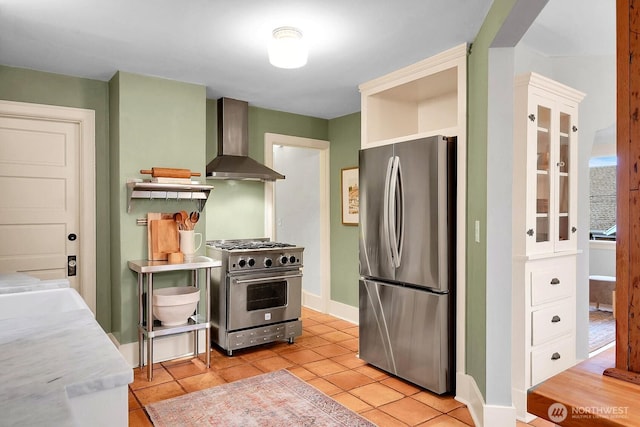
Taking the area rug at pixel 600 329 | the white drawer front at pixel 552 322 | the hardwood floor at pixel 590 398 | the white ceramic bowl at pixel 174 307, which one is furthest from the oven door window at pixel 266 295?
the hardwood floor at pixel 590 398

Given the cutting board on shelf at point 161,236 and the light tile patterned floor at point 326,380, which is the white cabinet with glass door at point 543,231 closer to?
the light tile patterned floor at point 326,380

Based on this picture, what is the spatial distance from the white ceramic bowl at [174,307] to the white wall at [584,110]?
9.65 ft

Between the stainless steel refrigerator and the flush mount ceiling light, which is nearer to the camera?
the flush mount ceiling light

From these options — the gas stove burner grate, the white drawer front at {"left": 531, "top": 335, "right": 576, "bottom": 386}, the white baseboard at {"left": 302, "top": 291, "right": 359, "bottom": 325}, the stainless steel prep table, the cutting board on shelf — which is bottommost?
the white baseboard at {"left": 302, "top": 291, "right": 359, "bottom": 325}

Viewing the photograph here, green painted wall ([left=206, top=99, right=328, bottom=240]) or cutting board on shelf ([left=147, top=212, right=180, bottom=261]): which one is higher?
green painted wall ([left=206, top=99, right=328, bottom=240])

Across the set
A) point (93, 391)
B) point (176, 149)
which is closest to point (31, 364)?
point (93, 391)

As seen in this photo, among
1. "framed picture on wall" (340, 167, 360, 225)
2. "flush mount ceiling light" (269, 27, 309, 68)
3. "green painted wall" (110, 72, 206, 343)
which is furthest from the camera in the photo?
"framed picture on wall" (340, 167, 360, 225)

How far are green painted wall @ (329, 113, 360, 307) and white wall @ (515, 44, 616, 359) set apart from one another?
6.79 ft

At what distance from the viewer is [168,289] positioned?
3.48m

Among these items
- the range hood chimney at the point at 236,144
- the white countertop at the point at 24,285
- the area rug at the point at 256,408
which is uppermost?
the range hood chimney at the point at 236,144

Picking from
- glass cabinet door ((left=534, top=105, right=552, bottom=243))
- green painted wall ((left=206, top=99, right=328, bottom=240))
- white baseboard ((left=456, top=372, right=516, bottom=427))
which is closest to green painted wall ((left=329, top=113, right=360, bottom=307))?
green painted wall ((left=206, top=99, right=328, bottom=240))

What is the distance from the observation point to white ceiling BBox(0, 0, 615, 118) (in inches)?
89.7

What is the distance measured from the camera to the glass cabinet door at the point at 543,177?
2.73 metres

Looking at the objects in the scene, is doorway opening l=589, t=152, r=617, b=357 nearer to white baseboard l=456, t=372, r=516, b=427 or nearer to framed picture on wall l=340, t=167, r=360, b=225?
white baseboard l=456, t=372, r=516, b=427
